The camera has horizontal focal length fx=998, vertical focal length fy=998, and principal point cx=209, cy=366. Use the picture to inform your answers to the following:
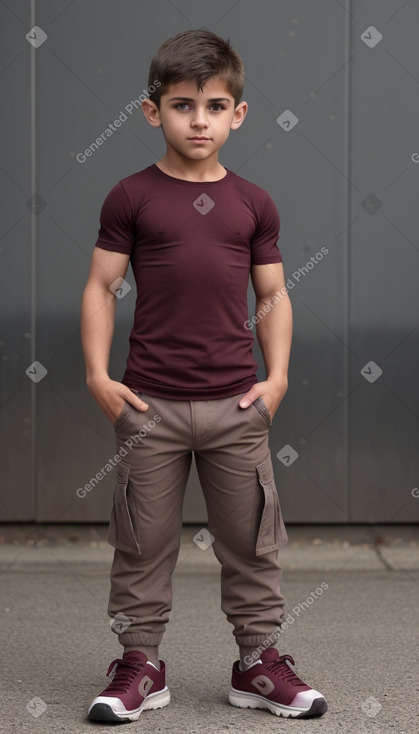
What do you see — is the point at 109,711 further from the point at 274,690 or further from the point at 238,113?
the point at 238,113

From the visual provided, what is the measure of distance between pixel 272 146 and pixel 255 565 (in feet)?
7.84

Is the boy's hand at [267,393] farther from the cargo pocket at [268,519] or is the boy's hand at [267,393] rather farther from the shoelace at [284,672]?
the shoelace at [284,672]

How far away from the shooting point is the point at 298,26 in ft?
14.5

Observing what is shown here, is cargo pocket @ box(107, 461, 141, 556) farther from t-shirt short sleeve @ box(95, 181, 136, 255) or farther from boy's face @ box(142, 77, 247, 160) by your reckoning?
boy's face @ box(142, 77, 247, 160)

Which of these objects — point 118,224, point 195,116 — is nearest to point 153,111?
point 195,116

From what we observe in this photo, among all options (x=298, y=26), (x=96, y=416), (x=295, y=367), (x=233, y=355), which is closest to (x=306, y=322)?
(x=295, y=367)

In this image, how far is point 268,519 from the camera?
2566 millimetres

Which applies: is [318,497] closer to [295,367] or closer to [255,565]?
[295,367]

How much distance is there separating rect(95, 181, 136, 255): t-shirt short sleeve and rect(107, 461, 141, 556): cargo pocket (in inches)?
21.9

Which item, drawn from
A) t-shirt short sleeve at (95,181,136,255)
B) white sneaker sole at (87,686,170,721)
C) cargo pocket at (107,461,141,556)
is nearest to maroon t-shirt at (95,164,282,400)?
t-shirt short sleeve at (95,181,136,255)

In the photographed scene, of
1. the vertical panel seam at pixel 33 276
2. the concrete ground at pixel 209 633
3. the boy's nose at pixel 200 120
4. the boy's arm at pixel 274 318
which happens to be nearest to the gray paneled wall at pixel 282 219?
the vertical panel seam at pixel 33 276

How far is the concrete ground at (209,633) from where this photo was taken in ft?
8.41

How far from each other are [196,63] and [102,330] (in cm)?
71

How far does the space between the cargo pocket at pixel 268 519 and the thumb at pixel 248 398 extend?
0.17 m
